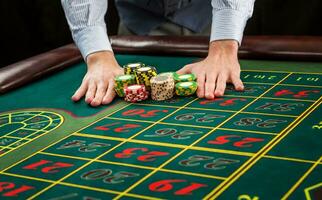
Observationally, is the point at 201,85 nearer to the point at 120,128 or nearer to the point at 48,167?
the point at 120,128

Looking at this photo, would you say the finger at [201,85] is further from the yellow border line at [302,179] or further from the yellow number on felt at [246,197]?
the yellow number on felt at [246,197]

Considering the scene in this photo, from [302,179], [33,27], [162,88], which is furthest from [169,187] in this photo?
[33,27]

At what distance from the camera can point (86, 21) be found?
2.60m

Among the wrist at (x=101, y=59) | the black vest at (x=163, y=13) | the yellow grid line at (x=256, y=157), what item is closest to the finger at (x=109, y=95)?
the wrist at (x=101, y=59)

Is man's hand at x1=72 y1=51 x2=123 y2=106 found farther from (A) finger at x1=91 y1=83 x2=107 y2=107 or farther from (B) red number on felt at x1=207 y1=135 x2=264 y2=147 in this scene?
(B) red number on felt at x1=207 y1=135 x2=264 y2=147

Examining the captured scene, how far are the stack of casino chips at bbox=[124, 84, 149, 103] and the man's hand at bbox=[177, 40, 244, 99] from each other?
0.64ft

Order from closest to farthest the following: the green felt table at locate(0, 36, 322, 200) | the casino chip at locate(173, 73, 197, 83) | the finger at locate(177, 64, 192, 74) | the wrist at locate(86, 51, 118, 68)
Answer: the green felt table at locate(0, 36, 322, 200) < the casino chip at locate(173, 73, 197, 83) < the finger at locate(177, 64, 192, 74) < the wrist at locate(86, 51, 118, 68)

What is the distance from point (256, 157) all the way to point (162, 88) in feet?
2.03

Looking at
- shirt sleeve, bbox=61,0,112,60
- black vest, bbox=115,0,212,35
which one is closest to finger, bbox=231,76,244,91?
shirt sleeve, bbox=61,0,112,60

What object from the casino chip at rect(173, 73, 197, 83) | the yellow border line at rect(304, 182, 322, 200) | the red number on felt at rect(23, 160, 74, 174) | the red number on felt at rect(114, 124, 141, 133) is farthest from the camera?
the casino chip at rect(173, 73, 197, 83)

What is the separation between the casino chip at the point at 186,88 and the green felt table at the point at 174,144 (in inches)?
1.0

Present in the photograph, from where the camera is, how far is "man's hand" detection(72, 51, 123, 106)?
78.9 inches

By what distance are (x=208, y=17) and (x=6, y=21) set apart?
2008 millimetres

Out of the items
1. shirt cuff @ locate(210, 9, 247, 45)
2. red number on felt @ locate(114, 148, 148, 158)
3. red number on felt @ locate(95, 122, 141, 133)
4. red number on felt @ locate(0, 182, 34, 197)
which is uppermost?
shirt cuff @ locate(210, 9, 247, 45)
